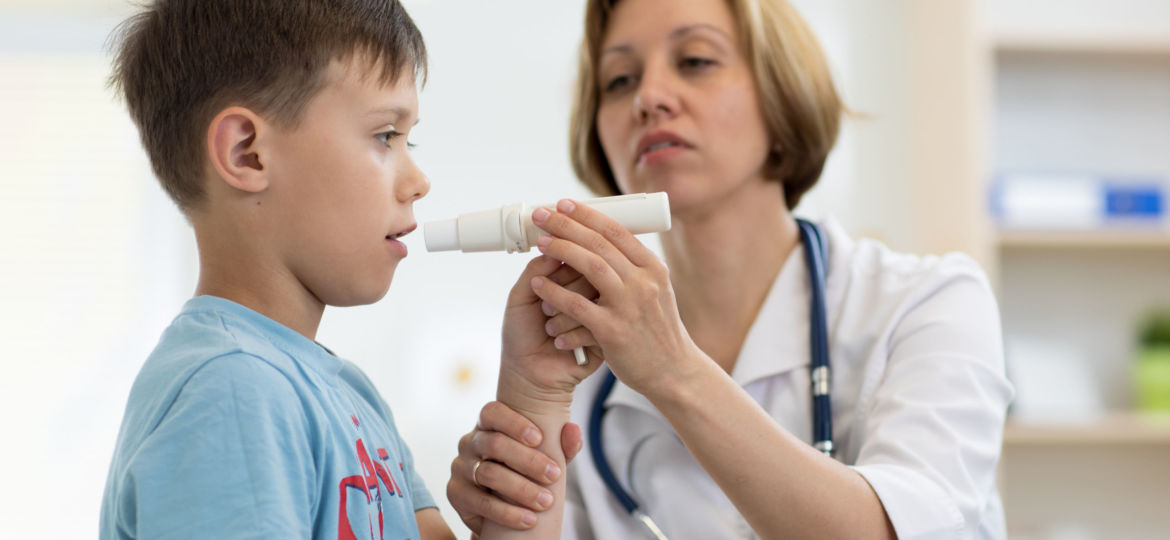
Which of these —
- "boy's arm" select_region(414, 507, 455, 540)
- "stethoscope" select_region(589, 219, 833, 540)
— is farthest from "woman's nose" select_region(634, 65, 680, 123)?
"boy's arm" select_region(414, 507, 455, 540)

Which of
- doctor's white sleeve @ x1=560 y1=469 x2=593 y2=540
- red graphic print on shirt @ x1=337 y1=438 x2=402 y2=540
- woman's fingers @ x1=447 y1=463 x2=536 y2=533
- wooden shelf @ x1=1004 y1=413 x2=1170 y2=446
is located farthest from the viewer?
wooden shelf @ x1=1004 y1=413 x2=1170 y2=446

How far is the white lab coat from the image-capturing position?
3.52 ft

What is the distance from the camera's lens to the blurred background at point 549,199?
274 cm

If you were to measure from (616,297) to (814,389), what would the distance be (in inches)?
18.3

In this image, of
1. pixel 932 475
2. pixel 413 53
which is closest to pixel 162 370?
pixel 413 53

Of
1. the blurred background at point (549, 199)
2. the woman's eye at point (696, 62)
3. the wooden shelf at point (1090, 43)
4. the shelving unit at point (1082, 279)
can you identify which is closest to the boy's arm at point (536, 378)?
the woman's eye at point (696, 62)

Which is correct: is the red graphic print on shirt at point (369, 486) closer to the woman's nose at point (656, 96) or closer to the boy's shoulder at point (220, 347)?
the boy's shoulder at point (220, 347)

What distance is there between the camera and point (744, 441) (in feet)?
3.11

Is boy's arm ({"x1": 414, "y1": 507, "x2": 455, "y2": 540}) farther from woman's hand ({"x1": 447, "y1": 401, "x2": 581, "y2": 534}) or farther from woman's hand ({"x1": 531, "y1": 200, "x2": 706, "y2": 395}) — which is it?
woman's hand ({"x1": 531, "y1": 200, "x2": 706, "y2": 395})

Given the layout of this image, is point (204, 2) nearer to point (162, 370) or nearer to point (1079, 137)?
point (162, 370)

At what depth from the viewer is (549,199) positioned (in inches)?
120

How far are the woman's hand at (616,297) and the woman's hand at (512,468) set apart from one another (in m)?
0.12

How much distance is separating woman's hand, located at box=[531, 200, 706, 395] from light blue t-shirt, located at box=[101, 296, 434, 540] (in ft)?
0.70

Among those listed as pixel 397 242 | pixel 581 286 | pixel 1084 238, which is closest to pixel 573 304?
pixel 581 286
